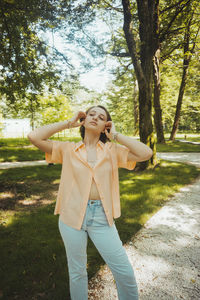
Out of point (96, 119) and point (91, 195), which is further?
point (96, 119)

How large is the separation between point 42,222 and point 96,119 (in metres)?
3.01

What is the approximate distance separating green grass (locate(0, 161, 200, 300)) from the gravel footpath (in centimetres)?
25

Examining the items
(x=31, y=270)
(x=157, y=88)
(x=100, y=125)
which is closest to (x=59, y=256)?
(x=31, y=270)

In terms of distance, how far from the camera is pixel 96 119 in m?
1.94

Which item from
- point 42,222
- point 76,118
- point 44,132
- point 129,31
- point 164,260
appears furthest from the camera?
point 129,31

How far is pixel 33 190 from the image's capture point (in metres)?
5.89

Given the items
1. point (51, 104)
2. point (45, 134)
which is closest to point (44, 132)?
point (45, 134)

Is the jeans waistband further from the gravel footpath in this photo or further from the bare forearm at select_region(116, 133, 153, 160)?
the gravel footpath

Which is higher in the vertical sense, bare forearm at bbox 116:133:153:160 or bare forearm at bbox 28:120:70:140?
bare forearm at bbox 28:120:70:140

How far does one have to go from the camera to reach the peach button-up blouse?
1771 mm

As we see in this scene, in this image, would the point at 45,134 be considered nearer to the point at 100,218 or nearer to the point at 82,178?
the point at 82,178

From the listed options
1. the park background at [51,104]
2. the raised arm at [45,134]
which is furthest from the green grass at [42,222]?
the raised arm at [45,134]

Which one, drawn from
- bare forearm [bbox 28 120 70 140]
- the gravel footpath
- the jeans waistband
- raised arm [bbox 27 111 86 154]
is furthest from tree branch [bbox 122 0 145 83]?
the jeans waistband

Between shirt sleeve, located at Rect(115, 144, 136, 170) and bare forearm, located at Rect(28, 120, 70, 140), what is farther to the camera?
shirt sleeve, located at Rect(115, 144, 136, 170)
